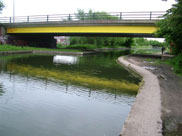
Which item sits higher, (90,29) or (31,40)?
Result: (90,29)

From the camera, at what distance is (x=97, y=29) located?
3228cm

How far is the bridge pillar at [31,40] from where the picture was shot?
4288 centimetres

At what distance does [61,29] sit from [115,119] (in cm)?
3063

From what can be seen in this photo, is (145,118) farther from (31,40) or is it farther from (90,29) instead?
(31,40)

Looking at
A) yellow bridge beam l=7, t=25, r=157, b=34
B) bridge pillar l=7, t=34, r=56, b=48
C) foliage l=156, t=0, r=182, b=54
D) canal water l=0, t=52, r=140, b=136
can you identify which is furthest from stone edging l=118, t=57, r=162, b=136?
bridge pillar l=7, t=34, r=56, b=48

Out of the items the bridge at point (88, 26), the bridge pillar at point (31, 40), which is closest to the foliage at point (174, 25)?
the bridge at point (88, 26)

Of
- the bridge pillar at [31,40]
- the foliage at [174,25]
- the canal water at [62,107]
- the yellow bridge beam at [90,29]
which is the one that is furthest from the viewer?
the bridge pillar at [31,40]

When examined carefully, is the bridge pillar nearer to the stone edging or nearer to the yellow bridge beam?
the yellow bridge beam

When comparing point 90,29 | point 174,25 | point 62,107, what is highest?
point 90,29

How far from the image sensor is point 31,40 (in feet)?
156

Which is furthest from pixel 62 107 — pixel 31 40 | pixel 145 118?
pixel 31 40

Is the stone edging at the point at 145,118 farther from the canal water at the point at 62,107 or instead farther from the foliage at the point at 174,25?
the foliage at the point at 174,25

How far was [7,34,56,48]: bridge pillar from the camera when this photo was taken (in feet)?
141

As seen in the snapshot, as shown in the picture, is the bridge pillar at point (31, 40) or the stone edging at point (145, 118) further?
the bridge pillar at point (31, 40)
